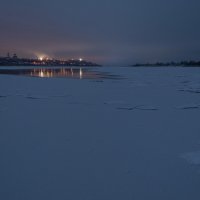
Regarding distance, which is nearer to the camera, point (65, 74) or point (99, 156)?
point (99, 156)

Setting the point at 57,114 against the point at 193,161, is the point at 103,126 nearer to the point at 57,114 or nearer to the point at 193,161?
the point at 57,114

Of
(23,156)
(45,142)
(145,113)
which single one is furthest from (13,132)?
(145,113)

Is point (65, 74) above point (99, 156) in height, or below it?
below

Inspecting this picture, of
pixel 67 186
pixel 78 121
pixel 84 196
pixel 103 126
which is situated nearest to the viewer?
pixel 84 196

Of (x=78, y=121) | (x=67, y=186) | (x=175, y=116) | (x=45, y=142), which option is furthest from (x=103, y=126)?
(x=67, y=186)

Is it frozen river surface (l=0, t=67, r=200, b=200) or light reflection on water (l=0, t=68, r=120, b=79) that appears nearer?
frozen river surface (l=0, t=67, r=200, b=200)

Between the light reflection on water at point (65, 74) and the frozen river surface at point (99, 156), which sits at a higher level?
the frozen river surface at point (99, 156)

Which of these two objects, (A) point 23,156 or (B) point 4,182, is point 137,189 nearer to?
(B) point 4,182

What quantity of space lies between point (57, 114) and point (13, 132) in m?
1.58

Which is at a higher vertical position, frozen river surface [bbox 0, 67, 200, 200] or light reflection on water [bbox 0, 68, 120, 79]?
frozen river surface [bbox 0, 67, 200, 200]

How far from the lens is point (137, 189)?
7.93 ft

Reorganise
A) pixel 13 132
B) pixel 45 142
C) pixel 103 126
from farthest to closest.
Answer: pixel 103 126
pixel 13 132
pixel 45 142

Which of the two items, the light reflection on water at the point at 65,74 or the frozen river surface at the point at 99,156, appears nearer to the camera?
the frozen river surface at the point at 99,156

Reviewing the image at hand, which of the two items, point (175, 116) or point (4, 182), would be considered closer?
point (4, 182)
